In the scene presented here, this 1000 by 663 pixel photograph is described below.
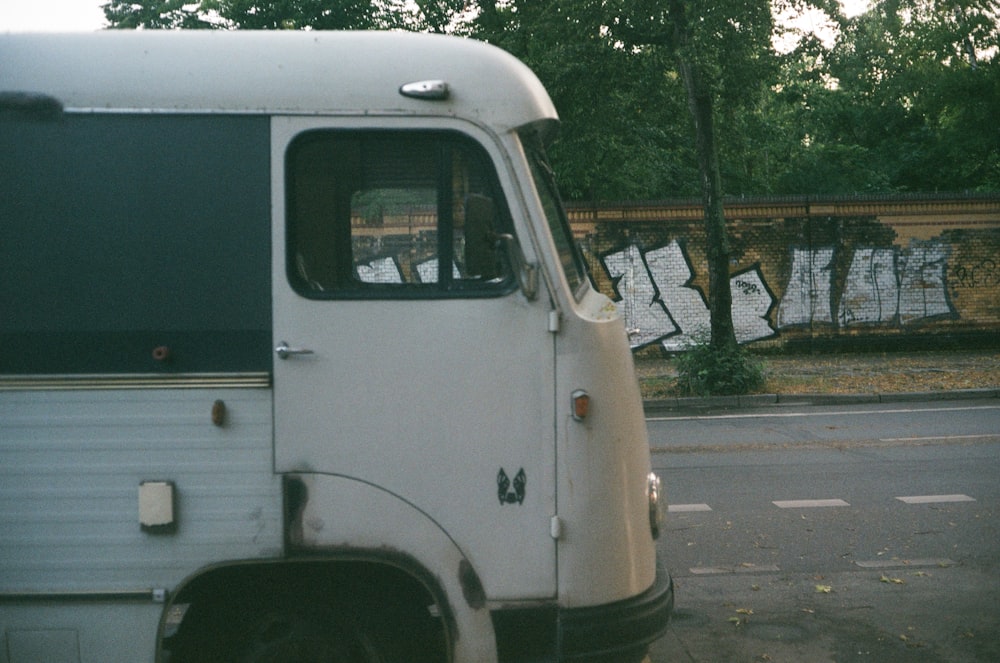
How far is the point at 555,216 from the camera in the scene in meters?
3.92

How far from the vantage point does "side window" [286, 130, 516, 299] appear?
3512 mm

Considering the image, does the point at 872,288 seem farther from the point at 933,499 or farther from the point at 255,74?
the point at 255,74

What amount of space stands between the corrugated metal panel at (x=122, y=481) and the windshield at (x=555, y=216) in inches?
47.0

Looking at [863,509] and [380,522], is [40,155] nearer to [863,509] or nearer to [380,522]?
[380,522]

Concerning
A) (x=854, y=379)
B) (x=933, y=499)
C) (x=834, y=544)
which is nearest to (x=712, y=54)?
(x=854, y=379)

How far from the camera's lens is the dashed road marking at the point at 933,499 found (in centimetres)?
803

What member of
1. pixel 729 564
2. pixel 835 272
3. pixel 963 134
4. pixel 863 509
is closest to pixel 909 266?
pixel 835 272

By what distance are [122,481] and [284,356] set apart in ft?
2.30

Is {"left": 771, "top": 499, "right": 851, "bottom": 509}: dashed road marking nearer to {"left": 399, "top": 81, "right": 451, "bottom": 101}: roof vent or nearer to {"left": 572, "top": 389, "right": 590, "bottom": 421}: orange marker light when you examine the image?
{"left": 572, "top": 389, "right": 590, "bottom": 421}: orange marker light

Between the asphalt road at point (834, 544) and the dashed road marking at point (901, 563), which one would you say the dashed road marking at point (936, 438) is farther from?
the dashed road marking at point (901, 563)

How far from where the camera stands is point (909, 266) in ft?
70.9

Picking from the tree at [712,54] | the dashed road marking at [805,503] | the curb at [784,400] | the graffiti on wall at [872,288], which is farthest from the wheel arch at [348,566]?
the graffiti on wall at [872,288]

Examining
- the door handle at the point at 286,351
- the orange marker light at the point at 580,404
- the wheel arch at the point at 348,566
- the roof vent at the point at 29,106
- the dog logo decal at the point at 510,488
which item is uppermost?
the roof vent at the point at 29,106

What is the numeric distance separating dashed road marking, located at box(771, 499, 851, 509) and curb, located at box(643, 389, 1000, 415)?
6.71 meters
